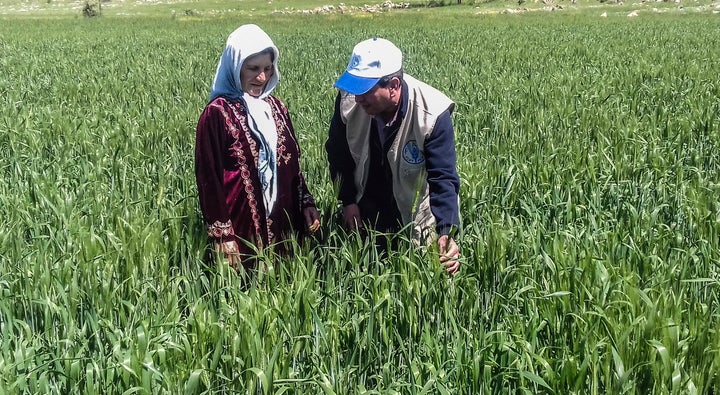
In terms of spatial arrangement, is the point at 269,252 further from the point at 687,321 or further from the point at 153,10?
the point at 153,10

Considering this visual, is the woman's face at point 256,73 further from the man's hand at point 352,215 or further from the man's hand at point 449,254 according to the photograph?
the man's hand at point 449,254

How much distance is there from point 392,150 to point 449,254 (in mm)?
519

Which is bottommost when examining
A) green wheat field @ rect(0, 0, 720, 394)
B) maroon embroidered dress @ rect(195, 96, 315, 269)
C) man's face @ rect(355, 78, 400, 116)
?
green wheat field @ rect(0, 0, 720, 394)

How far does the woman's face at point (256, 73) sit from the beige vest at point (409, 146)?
0.37 metres

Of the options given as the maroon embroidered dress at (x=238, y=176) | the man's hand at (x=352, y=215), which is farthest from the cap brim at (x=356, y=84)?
the man's hand at (x=352, y=215)

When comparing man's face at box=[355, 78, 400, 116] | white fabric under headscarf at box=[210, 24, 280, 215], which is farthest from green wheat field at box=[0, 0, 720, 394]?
man's face at box=[355, 78, 400, 116]

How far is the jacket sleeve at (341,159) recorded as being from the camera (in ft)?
10.6

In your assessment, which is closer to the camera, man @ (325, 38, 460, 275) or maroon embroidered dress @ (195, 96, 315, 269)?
man @ (325, 38, 460, 275)

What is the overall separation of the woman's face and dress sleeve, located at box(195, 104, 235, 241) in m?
0.17

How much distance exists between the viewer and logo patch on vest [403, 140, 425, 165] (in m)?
3.01

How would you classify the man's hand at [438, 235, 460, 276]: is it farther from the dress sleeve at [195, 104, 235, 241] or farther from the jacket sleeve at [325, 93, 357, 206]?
the dress sleeve at [195, 104, 235, 241]

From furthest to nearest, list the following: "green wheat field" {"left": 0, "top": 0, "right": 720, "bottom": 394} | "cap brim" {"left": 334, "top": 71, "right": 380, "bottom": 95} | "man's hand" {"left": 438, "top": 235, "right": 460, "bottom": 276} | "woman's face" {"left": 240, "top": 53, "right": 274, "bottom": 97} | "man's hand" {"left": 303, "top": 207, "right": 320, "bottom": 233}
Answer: "man's hand" {"left": 303, "top": 207, "right": 320, "bottom": 233}
"woman's face" {"left": 240, "top": 53, "right": 274, "bottom": 97}
"man's hand" {"left": 438, "top": 235, "right": 460, "bottom": 276}
"cap brim" {"left": 334, "top": 71, "right": 380, "bottom": 95}
"green wheat field" {"left": 0, "top": 0, "right": 720, "bottom": 394}

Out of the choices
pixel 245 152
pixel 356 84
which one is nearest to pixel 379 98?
pixel 356 84

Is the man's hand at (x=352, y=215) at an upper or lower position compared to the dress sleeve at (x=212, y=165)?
lower
